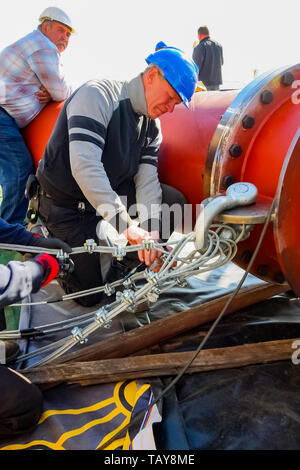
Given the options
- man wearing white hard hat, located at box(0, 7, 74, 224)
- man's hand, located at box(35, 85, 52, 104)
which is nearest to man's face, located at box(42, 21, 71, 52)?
man wearing white hard hat, located at box(0, 7, 74, 224)

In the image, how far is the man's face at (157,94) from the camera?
67.9 inches

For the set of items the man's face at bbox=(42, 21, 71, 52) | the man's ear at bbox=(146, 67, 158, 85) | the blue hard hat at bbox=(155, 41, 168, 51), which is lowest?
the man's ear at bbox=(146, 67, 158, 85)

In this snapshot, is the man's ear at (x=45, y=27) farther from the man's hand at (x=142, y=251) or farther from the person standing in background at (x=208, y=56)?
the person standing in background at (x=208, y=56)

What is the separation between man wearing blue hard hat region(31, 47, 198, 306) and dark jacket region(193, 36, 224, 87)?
2.65 meters

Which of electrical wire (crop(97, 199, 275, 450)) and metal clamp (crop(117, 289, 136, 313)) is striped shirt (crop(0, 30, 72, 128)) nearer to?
metal clamp (crop(117, 289, 136, 313))

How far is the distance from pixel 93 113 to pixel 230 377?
3.98 ft

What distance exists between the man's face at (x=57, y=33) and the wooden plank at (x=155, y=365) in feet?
7.05

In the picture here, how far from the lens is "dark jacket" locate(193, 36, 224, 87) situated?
4238 mm

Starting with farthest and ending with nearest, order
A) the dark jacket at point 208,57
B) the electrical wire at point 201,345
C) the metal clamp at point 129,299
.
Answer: the dark jacket at point 208,57 < the metal clamp at point 129,299 < the electrical wire at point 201,345

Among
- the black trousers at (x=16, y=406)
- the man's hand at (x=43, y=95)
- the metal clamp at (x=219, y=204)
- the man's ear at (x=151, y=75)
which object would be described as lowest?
the black trousers at (x=16, y=406)

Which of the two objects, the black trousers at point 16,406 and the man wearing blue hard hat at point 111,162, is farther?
the man wearing blue hard hat at point 111,162

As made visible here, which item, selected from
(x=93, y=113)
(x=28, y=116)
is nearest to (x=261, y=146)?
(x=93, y=113)

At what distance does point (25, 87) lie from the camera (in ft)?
8.11

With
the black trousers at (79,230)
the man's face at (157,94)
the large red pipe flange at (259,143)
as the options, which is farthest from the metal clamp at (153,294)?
the man's face at (157,94)
